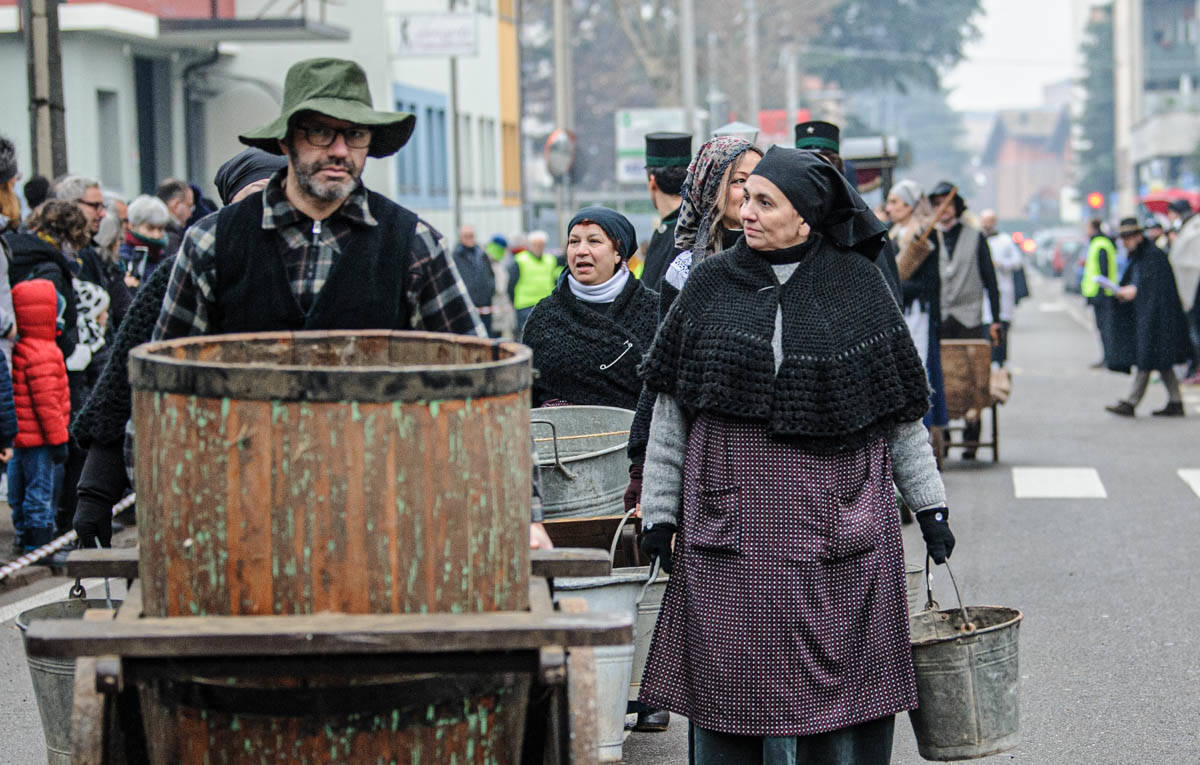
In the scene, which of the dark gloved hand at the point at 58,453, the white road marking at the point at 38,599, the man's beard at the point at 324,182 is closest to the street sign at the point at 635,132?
the dark gloved hand at the point at 58,453

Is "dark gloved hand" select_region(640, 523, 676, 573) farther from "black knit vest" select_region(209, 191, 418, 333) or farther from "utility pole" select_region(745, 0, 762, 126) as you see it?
"utility pole" select_region(745, 0, 762, 126)

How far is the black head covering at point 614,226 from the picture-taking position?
6586 millimetres

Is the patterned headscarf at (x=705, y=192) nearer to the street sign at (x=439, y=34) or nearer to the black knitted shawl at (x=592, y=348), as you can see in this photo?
the black knitted shawl at (x=592, y=348)

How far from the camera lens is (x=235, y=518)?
2994 millimetres

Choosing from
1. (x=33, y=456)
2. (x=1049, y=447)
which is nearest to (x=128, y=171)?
(x=1049, y=447)

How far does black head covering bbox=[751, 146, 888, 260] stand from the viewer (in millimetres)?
4500

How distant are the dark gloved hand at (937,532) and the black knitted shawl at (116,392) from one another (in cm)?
188

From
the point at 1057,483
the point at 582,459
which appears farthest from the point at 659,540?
the point at 1057,483

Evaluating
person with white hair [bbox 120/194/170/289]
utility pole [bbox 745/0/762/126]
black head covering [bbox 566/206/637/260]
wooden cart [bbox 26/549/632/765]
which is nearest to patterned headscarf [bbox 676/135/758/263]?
black head covering [bbox 566/206/637/260]

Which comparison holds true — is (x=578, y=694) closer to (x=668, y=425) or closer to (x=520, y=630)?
(x=520, y=630)

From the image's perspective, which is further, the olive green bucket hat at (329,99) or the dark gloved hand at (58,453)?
the dark gloved hand at (58,453)

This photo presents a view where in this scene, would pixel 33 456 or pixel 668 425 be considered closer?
pixel 668 425

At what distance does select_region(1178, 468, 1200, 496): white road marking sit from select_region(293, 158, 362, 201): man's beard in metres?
9.67

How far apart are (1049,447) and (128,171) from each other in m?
13.4
